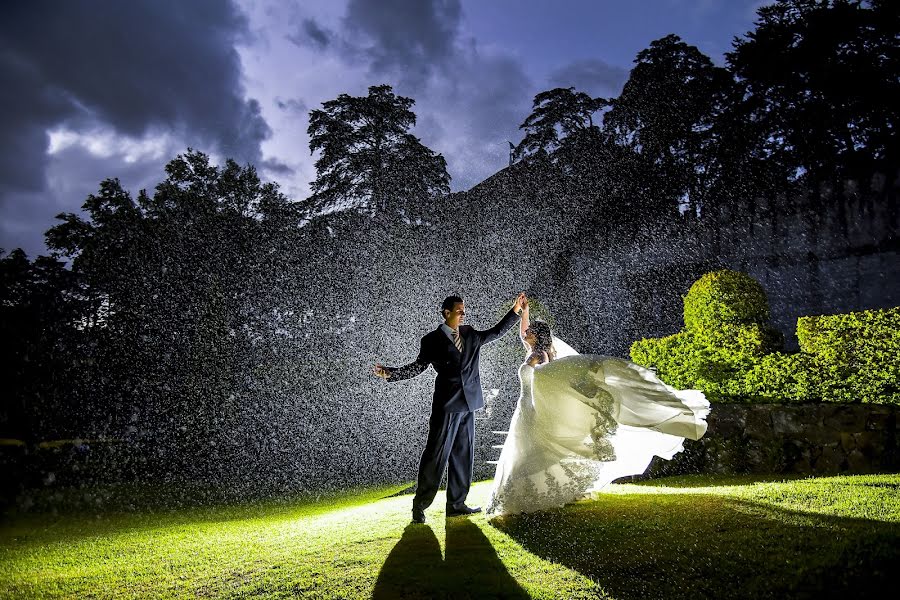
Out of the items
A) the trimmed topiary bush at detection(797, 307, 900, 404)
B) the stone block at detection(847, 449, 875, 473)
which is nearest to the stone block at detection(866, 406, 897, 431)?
the trimmed topiary bush at detection(797, 307, 900, 404)

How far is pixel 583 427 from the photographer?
419 cm

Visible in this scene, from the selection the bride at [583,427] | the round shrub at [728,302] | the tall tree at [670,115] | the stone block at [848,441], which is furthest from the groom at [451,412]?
the tall tree at [670,115]

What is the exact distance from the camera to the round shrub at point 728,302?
722 centimetres

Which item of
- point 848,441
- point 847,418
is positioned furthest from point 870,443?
point 847,418

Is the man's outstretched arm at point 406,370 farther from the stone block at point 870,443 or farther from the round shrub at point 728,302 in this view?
the stone block at point 870,443

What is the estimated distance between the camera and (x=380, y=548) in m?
4.04

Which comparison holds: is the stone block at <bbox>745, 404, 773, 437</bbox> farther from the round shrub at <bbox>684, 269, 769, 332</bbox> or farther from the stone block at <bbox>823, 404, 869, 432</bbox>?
the round shrub at <bbox>684, 269, 769, 332</bbox>

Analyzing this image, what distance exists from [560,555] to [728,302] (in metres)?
5.07

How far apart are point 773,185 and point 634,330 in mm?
5371

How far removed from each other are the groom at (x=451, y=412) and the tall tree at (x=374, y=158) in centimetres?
1438

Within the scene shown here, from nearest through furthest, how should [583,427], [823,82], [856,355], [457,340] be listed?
1. [583,427]
2. [457,340]
3. [856,355]
4. [823,82]

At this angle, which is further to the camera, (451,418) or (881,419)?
(881,419)

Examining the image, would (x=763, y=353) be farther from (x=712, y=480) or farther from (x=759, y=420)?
(x=712, y=480)

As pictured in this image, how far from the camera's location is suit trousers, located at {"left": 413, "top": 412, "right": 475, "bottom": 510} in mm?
4715
